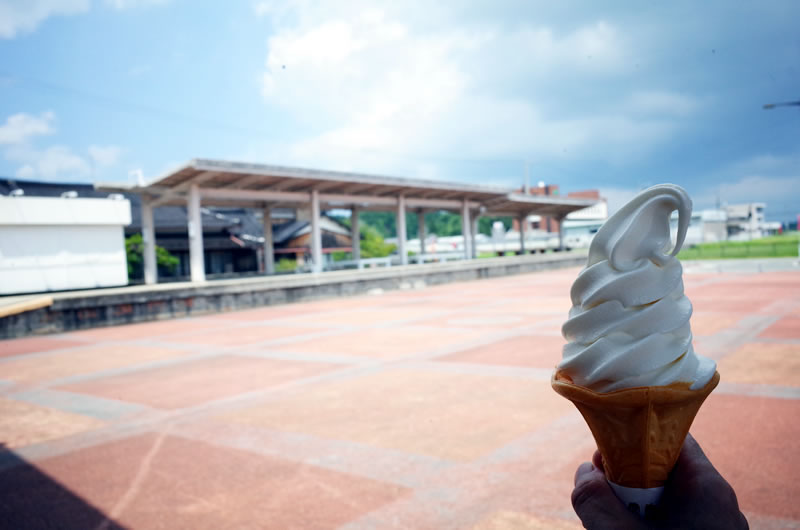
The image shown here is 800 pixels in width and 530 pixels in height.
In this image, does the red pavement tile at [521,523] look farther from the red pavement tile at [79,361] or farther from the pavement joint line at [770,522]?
the red pavement tile at [79,361]

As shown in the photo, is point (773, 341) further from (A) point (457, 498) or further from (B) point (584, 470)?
(B) point (584, 470)

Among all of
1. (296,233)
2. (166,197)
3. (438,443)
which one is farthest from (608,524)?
(296,233)

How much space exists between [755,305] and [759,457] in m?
10.5

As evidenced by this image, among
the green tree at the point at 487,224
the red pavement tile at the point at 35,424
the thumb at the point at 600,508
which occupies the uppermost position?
the green tree at the point at 487,224

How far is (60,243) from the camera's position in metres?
16.0

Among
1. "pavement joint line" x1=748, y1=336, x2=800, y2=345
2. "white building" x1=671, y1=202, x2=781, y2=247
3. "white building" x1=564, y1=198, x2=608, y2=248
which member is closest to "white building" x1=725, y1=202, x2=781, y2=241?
"white building" x1=671, y1=202, x2=781, y2=247

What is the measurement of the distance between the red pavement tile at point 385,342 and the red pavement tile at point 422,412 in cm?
193

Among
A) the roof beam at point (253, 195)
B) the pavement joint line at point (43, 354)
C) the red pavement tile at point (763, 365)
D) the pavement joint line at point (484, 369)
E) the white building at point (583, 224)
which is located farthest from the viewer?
the white building at point (583, 224)

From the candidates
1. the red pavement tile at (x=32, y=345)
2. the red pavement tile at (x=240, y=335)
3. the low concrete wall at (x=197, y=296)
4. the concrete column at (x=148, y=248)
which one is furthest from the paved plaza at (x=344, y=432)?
the concrete column at (x=148, y=248)

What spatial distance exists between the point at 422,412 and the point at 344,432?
0.93m

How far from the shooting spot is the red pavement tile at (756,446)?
3.44 metres

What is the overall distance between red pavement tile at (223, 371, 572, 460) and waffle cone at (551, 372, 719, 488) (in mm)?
3128

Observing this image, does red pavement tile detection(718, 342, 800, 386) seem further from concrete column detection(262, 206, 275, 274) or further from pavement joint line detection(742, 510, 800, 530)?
concrete column detection(262, 206, 275, 274)

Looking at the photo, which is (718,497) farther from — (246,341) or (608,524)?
(246,341)
